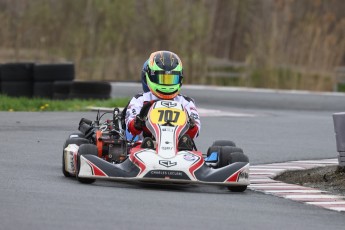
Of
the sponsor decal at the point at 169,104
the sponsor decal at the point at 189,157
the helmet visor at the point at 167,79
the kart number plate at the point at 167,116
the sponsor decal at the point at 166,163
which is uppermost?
the helmet visor at the point at 167,79

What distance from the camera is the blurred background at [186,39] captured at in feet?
96.5

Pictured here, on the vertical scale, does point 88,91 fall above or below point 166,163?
below

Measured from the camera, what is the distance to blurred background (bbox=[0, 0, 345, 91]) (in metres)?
29.4

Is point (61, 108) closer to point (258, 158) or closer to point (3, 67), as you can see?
point (3, 67)

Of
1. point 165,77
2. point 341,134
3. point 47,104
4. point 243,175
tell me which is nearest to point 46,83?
point 47,104

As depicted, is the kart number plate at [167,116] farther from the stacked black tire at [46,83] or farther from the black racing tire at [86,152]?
the stacked black tire at [46,83]

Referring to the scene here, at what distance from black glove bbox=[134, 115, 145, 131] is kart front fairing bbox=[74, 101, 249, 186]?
37 centimetres

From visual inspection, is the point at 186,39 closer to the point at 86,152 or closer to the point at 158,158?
the point at 86,152

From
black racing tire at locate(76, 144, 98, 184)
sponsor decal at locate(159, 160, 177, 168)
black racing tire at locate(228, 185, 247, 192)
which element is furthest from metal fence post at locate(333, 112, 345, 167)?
black racing tire at locate(76, 144, 98, 184)

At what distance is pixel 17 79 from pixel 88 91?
1.52 metres

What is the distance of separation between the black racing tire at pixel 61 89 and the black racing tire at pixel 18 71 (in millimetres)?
569

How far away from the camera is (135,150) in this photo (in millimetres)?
10328

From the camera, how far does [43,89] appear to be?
23391 millimetres

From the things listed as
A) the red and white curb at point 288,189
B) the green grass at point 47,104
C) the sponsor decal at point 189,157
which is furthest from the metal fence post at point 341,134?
the green grass at point 47,104
